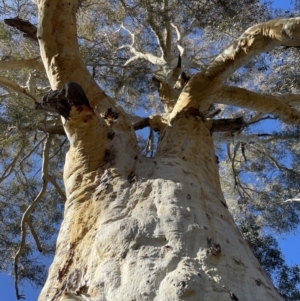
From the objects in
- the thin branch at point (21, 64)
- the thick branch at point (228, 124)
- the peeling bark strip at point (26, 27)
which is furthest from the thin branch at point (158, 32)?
the thick branch at point (228, 124)

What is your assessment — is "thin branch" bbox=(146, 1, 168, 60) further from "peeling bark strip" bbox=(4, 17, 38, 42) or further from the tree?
"peeling bark strip" bbox=(4, 17, 38, 42)

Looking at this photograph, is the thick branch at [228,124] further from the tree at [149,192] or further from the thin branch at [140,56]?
the thin branch at [140,56]

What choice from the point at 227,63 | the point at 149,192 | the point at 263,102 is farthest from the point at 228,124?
the point at 149,192

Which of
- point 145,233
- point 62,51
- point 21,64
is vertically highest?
point 21,64

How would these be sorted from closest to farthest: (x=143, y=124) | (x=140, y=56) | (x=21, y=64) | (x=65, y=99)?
(x=65, y=99) → (x=143, y=124) → (x=21, y=64) → (x=140, y=56)

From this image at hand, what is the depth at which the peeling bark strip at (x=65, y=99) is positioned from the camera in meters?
2.28

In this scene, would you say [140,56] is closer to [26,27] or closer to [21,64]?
[21,64]

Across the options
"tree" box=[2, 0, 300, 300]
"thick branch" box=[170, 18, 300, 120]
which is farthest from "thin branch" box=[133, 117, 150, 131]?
"thick branch" box=[170, 18, 300, 120]

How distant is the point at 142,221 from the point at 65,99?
813 millimetres

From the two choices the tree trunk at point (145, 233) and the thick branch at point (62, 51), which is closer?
the tree trunk at point (145, 233)

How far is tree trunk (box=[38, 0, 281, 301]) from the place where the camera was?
5.03ft

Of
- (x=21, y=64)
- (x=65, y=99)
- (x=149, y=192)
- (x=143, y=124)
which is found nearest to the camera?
(x=149, y=192)

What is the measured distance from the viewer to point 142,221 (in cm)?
183

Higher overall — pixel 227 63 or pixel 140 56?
pixel 140 56
